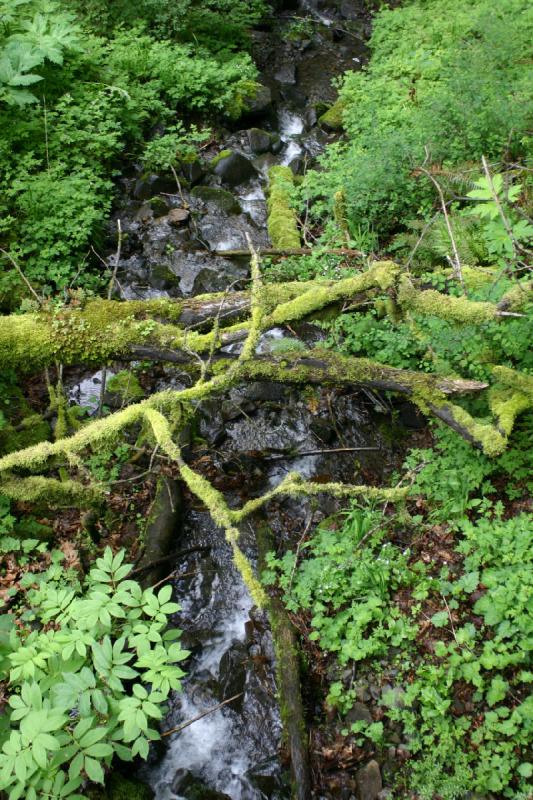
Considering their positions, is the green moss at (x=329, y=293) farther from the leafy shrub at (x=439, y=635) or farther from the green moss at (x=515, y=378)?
the leafy shrub at (x=439, y=635)

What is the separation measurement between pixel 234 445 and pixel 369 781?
344cm

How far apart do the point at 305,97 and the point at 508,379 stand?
956 cm

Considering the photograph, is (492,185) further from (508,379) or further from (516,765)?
(516,765)

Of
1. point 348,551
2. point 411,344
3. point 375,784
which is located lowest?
point 375,784

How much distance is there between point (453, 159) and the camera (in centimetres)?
689

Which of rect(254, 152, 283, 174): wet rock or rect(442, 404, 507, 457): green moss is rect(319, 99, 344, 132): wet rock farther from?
rect(442, 404, 507, 457): green moss

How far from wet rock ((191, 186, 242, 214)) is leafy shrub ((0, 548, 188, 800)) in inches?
278

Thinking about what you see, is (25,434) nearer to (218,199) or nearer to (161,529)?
(161,529)

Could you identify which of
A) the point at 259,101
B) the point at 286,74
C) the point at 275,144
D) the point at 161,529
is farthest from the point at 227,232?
the point at 286,74

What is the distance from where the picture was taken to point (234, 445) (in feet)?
20.5

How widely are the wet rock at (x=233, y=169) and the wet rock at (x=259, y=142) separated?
2.16ft

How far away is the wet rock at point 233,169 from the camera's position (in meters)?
9.48

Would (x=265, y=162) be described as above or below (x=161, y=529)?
above

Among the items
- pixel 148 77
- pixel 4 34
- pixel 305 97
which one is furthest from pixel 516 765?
pixel 305 97
